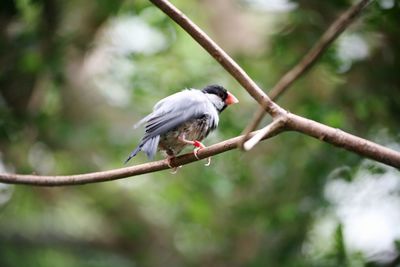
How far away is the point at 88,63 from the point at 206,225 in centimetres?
251

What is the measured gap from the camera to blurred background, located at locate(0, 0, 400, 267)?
15.1 ft

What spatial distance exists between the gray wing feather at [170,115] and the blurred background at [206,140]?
1.07m

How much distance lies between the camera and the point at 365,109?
14.5 feet

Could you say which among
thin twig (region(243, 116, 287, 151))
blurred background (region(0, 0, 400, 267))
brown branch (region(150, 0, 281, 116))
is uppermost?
brown branch (region(150, 0, 281, 116))

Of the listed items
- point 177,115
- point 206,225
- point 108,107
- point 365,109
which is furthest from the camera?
point 108,107

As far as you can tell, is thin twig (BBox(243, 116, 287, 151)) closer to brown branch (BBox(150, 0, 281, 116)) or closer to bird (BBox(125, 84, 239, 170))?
brown branch (BBox(150, 0, 281, 116))

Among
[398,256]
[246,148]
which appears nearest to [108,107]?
[398,256]

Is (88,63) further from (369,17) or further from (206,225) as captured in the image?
(369,17)

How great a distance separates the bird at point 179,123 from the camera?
10.8 feet

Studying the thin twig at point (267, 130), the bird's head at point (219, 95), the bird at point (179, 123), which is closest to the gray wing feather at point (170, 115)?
the bird at point (179, 123)

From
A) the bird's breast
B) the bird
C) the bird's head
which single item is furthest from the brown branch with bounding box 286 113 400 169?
the bird's head

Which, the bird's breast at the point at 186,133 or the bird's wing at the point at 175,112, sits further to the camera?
the bird's breast at the point at 186,133

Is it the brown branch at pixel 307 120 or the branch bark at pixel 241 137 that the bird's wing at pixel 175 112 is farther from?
the brown branch at pixel 307 120

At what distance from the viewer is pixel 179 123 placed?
3.34 metres
